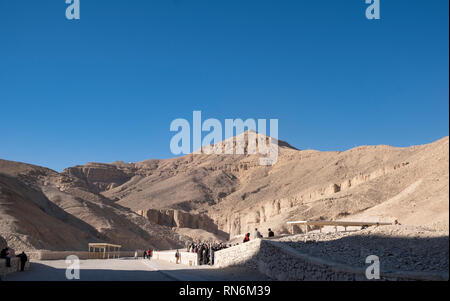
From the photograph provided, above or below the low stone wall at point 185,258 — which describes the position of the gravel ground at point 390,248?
above

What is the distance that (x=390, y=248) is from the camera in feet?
52.7

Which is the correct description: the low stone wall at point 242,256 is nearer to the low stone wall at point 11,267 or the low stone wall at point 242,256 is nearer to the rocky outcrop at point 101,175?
the low stone wall at point 11,267

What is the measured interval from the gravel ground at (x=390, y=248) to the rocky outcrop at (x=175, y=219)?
6647 cm

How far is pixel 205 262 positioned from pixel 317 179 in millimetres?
77752

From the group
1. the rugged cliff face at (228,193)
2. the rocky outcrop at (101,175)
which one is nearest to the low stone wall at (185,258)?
the rugged cliff face at (228,193)

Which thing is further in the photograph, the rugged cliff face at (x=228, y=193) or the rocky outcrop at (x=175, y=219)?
the rocky outcrop at (x=175, y=219)

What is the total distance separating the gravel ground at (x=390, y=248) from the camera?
41.2 feet

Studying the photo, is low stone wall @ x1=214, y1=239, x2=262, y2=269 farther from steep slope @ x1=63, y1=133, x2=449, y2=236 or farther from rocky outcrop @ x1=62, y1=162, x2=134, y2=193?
rocky outcrop @ x1=62, y1=162, x2=134, y2=193

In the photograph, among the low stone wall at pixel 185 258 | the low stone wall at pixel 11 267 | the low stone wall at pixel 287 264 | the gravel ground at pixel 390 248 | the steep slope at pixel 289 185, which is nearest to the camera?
the low stone wall at pixel 287 264

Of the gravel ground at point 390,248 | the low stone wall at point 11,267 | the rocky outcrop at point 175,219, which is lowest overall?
the low stone wall at point 11,267

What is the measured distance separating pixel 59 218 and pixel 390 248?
1660 inches

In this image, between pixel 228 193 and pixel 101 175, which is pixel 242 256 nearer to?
pixel 228 193

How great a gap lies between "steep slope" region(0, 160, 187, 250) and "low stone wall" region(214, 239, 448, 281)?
20.9 meters
